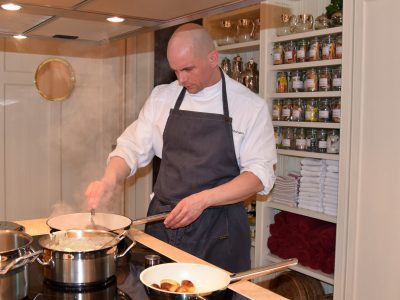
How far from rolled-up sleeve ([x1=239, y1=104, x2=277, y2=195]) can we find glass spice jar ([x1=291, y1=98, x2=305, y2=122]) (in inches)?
25.4

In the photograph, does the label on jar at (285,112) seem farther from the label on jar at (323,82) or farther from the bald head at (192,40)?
the bald head at (192,40)

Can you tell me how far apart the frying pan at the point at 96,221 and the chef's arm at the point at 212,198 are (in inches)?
2.0

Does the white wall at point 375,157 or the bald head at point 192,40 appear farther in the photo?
the white wall at point 375,157

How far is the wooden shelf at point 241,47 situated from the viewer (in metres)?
2.84

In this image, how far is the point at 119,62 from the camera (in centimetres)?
392

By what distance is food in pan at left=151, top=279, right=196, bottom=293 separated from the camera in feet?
3.58

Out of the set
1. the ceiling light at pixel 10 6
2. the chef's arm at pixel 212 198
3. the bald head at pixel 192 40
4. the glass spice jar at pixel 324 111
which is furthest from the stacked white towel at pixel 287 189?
the ceiling light at pixel 10 6

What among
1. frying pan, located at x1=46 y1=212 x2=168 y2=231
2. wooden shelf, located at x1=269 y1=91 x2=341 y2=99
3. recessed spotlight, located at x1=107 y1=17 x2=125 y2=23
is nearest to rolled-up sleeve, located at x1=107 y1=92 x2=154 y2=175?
frying pan, located at x1=46 y1=212 x2=168 y2=231

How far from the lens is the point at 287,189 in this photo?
105 inches

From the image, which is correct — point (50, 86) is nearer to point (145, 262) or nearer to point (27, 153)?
point (27, 153)

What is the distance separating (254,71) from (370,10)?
93 cm

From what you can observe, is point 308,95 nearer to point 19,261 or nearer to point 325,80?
point 325,80

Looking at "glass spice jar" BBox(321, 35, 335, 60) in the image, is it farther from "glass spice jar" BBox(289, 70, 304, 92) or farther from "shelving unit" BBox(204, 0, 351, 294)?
"glass spice jar" BBox(289, 70, 304, 92)

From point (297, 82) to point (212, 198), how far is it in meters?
1.11
